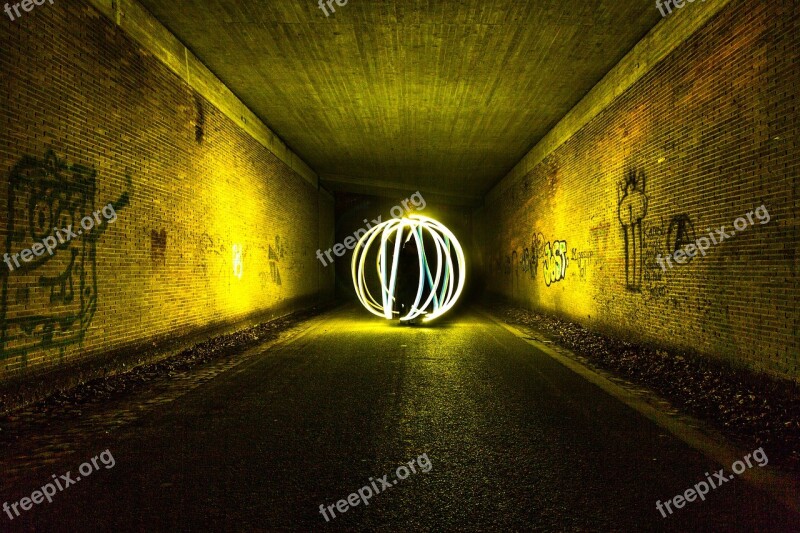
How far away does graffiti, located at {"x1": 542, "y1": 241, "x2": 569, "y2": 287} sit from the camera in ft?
46.4

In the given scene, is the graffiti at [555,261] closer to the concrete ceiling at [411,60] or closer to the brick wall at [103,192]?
the concrete ceiling at [411,60]

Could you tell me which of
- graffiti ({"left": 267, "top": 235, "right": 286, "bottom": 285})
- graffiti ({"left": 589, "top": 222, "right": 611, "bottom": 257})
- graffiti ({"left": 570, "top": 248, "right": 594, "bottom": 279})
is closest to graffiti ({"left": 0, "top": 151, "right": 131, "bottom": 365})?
graffiti ({"left": 267, "top": 235, "right": 286, "bottom": 285})

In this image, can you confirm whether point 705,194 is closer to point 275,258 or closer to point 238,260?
point 238,260

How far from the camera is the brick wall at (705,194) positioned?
5676 millimetres

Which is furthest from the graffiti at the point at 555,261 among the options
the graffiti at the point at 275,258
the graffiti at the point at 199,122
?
the graffiti at the point at 199,122

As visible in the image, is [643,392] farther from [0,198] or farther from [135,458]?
[0,198]

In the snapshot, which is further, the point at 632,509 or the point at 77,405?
the point at 77,405

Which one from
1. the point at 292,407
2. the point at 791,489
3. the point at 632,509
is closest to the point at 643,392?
the point at 791,489

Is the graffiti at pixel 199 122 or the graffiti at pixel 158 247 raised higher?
the graffiti at pixel 199 122

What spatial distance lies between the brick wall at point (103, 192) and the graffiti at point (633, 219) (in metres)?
8.68

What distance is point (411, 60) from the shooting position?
9.99m

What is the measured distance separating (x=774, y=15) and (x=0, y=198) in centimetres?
896

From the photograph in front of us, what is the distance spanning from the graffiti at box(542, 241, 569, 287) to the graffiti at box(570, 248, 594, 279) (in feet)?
2.46

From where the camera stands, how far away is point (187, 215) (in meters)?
9.86
